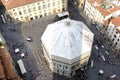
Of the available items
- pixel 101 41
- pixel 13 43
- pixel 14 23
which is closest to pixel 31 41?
pixel 13 43

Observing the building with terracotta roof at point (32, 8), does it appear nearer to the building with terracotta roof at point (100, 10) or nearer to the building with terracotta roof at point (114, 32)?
the building with terracotta roof at point (100, 10)

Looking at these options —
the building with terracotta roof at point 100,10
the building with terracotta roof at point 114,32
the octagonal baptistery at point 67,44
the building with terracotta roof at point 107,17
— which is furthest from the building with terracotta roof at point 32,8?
the building with terracotta roof at point 114,32

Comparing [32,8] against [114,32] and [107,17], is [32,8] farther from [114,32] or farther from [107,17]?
[114,32]

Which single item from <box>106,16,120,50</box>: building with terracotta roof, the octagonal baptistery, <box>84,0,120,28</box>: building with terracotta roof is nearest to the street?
<box>106,16,120,50</box>: building with terracotta roof

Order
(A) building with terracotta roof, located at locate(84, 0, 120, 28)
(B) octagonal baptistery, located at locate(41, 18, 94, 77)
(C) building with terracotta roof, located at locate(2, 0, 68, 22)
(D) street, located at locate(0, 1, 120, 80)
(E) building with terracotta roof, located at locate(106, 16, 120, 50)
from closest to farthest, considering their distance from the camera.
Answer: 1. (B) octagonal baptistery, located at locate(41, 18, 94, 77)
2. (D) street, located at locate(0, 1, 120, 80)
3. (E) building with terracotta roof, located at locate(106, 16, 120, 50)
4. (A) building with terracotta roof, located at locate(84, 0, 120, 28)
5. (C) building with terracotta roof, located at locate(2, 0, 68, 22)

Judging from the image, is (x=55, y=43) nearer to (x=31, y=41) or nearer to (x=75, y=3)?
(x=31, y=41)

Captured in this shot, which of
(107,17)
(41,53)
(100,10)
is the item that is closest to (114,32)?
(107,17)

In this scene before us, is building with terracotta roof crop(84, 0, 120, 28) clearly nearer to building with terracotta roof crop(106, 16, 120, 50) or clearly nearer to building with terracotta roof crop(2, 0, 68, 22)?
building with terracotta roof crop(106, 16, 120, 50)
